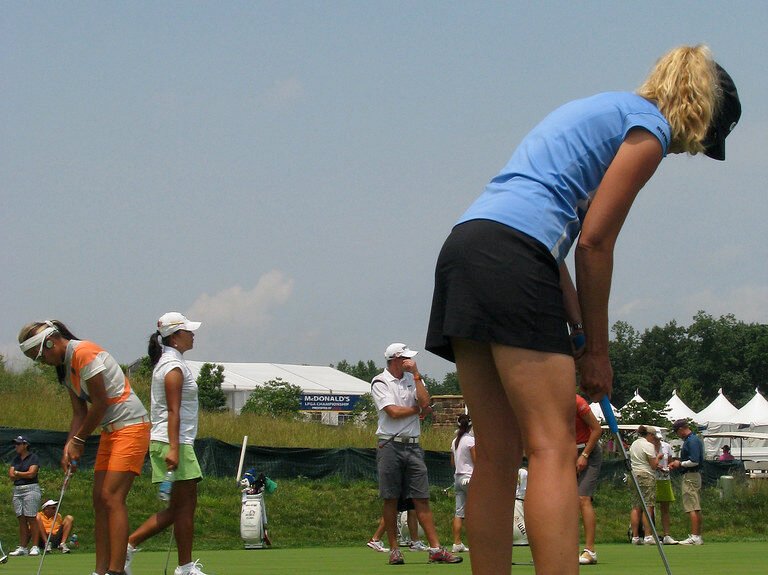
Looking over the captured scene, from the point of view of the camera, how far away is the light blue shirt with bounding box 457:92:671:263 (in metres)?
3.81

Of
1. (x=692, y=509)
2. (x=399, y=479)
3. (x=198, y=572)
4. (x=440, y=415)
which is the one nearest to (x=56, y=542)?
(x=399, y=479)

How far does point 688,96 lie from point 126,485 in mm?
5259

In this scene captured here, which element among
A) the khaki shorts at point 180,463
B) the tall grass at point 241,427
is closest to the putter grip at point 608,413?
the khaki shorts at point 180,463

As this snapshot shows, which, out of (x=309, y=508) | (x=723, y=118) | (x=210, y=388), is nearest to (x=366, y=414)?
(x=309, y=508)

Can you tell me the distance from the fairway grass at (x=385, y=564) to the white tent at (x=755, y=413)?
4251 cm

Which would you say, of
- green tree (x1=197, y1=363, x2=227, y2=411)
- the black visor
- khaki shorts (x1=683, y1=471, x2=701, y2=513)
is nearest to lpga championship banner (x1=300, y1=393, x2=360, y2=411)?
green tree (x1=197, y1=363, x2=227, y2=411)

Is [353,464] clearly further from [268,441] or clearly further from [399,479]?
[399,479]

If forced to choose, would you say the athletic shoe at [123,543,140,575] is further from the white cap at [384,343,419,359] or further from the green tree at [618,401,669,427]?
the green tree at [618,401,669,427]

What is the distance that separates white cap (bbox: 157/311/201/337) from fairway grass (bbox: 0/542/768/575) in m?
2.54

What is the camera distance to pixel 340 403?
97.2 metres

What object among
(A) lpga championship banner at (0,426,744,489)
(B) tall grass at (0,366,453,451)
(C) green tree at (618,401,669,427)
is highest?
(C) green tree at (618,401,669,427)

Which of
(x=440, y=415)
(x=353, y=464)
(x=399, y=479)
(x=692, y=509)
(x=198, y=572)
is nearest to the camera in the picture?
(x=198, y=572)

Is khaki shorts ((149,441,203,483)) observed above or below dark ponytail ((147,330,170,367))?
below

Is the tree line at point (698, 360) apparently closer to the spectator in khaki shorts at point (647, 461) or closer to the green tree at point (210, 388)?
the green tree at point (210, 388)
